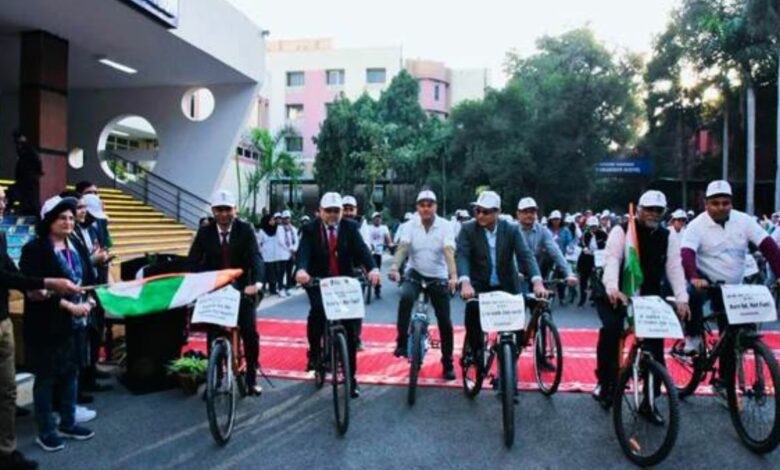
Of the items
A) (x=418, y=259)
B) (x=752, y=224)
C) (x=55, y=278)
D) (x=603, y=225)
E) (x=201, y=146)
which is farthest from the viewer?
(x=201, y=146)

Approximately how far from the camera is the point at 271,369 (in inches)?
273

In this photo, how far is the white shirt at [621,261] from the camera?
489cm

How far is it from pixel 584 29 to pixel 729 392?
38.1 metres

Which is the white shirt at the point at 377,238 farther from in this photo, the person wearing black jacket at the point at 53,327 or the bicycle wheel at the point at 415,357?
the person wearing black jacket at the point at 53,327

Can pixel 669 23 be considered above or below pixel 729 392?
above

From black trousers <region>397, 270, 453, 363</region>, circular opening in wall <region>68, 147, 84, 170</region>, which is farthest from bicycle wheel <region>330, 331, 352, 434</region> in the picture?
circular opening in wall <region>68, 147, 84, 170</region>

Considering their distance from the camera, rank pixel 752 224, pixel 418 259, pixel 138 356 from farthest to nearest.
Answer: pixel 418 259 → pixel 138 356 → pixel 752 224

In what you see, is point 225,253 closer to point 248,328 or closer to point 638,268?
point 248,328

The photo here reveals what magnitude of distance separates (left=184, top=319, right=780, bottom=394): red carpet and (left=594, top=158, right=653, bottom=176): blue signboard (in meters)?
23.4

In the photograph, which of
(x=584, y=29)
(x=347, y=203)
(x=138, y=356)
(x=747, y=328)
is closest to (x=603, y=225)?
(x=347, y=203)

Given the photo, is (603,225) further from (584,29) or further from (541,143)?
(584,29)

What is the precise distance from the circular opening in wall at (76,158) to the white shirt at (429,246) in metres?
16.2

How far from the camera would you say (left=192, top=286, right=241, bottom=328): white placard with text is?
4.94 m

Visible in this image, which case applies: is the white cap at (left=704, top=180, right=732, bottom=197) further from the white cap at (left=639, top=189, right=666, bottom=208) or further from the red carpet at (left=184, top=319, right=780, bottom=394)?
A: the red carpet at (left=184, top=319, right=780, bottom=394)
